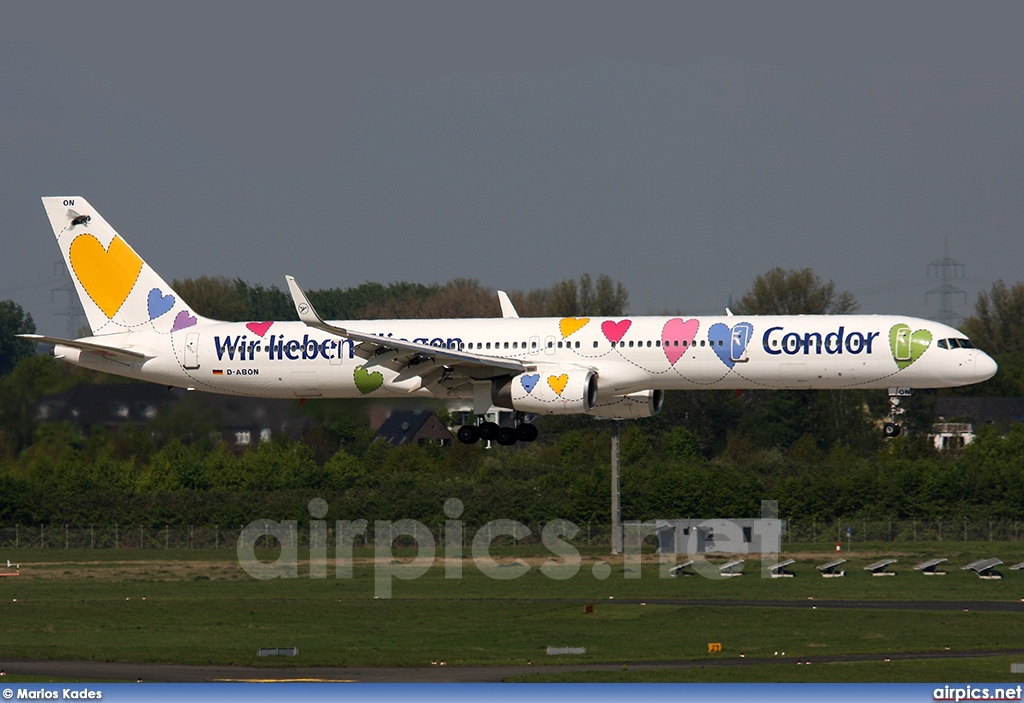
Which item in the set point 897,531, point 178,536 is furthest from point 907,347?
point 178,536

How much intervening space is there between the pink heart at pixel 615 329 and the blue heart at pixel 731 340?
9.33 feet

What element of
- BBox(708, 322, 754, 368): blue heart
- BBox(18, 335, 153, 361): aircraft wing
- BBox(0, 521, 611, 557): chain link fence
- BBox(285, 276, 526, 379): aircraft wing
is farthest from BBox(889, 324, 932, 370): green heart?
BBox(0, 521, 611, 557): chain link fence

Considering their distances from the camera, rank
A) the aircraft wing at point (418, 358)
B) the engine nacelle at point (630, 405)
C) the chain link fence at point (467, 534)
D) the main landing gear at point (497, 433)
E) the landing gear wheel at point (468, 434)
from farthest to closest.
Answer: the chain link fence at point (467, 534), the engine nacelle at point (630, 405), the landing gear wheel at point (468, 434), the main landing gear at point (497, 433), the aircraft wing at point (418, 358)

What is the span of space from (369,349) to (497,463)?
4067cm

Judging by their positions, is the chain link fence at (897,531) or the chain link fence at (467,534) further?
the chain link fence at (897,531)

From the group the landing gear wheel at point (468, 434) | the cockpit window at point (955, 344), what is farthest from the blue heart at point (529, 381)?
the cockpit window at point (955, 344)

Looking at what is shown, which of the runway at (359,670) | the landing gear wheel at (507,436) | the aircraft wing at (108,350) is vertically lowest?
the runway at (359,670)

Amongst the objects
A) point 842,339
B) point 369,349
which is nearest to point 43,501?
point 369,349

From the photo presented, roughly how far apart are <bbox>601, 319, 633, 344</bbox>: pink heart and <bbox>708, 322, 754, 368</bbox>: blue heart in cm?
284

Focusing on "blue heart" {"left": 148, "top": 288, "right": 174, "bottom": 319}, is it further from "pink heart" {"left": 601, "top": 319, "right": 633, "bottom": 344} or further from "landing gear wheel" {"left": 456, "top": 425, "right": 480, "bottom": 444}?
"pink heart" {"left": 601, "top": 319, "right": 633, "bottom": 344}

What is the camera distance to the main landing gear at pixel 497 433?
52.1m

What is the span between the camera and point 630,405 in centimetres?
5353

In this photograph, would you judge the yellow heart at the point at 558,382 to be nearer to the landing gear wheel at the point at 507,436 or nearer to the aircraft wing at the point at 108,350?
the landing gear wheel at the point at 507,436

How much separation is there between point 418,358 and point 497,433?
13.0ft
